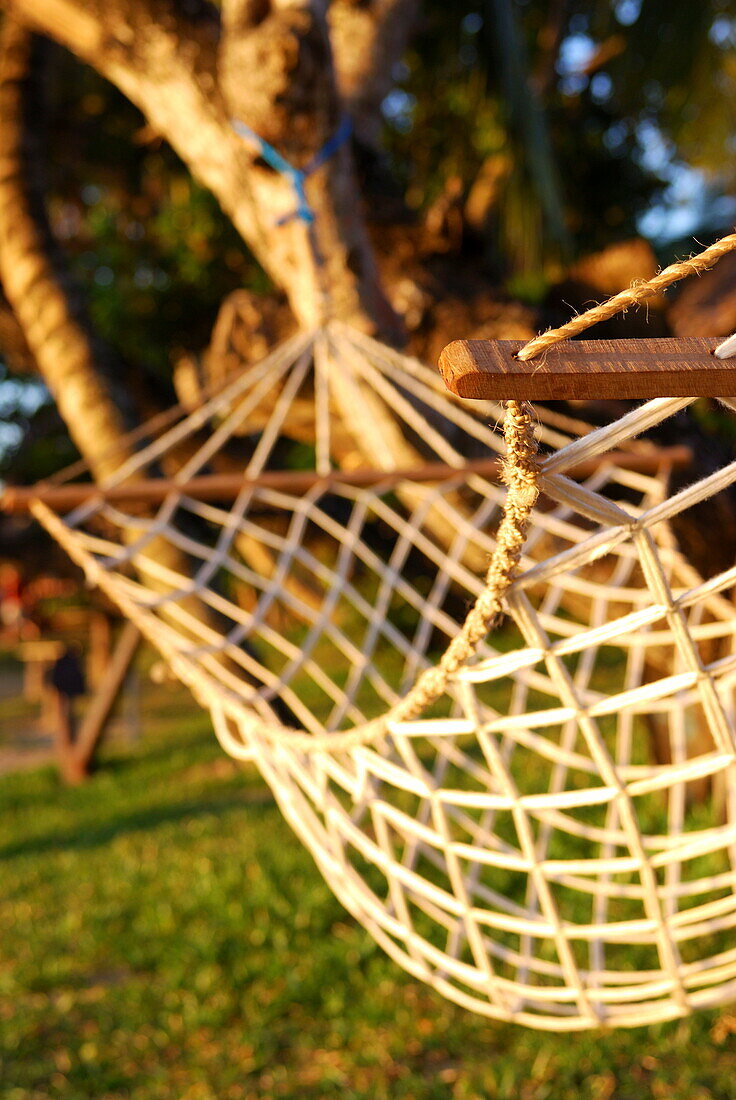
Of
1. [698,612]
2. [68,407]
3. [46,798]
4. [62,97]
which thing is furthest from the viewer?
[62,97]

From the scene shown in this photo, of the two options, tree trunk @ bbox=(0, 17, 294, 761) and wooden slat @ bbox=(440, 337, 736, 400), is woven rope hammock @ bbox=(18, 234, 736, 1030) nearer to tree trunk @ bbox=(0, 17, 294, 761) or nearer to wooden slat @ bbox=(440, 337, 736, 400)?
wooden slat @ bbox=(440, 337, 736, 400)

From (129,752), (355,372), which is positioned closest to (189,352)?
(129,752)

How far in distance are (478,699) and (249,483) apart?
1.97 feet

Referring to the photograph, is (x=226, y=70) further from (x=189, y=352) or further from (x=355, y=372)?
(x=189, y=352)

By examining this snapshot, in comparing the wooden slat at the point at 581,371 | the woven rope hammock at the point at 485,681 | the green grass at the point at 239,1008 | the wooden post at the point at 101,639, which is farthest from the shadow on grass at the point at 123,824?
the wooden slat at the point at 581,371

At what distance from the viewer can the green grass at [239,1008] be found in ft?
5.62

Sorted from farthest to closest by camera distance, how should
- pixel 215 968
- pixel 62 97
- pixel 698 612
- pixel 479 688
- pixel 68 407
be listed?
pixel 62 97
pixel 479 688
pixel 68 407
pixel 215 968
pixel 698 612

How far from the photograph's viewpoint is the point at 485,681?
1075 millimetres

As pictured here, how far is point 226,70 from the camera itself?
2.11 meters

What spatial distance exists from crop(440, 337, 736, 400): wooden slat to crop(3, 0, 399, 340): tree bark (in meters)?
1.55

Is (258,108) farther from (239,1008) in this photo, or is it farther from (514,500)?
(239,1008)

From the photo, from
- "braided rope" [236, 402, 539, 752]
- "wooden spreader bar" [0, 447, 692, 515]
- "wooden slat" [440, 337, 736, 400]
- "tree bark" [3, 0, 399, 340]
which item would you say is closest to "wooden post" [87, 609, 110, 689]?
"tree bark" [3, 0, 399, 340]

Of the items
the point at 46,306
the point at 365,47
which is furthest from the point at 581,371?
the point at 46,306

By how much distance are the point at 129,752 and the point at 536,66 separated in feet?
15.0
